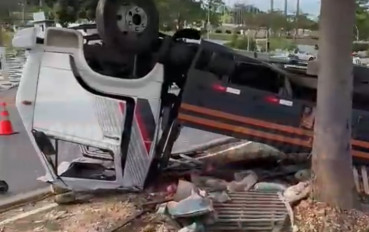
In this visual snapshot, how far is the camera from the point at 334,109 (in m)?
4.86

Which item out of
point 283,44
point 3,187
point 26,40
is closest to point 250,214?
point 26,40

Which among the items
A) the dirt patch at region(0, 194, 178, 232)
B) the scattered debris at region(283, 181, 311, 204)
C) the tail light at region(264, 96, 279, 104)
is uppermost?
the tail light at region(264, 96, 279, 104)

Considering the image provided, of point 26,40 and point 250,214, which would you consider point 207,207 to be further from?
point 26,40

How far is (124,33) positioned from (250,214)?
2044 mm

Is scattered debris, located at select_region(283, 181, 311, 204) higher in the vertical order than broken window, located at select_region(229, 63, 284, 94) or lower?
lower

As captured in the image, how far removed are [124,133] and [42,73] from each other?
907 mm

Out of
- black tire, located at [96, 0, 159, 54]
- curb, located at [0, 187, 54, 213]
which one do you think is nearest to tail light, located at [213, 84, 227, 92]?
black tire, located at [96, 0, 159, 54]

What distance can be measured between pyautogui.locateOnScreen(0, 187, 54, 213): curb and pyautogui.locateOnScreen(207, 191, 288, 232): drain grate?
203 centimetres

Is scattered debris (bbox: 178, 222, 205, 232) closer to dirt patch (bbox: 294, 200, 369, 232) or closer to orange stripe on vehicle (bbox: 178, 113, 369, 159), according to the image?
dirt patch (bbox: 294, 200, 369, 232)

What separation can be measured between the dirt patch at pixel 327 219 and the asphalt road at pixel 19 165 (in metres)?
3.01

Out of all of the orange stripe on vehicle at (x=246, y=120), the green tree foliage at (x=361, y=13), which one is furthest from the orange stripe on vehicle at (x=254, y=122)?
the green tree foliage at (x=361, y=13)

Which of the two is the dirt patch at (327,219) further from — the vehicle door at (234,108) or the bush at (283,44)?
the bush at (283,44)

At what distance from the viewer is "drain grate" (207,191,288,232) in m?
4.91

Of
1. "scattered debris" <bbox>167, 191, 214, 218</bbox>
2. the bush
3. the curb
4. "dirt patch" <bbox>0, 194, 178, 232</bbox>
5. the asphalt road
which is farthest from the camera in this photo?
the bush
